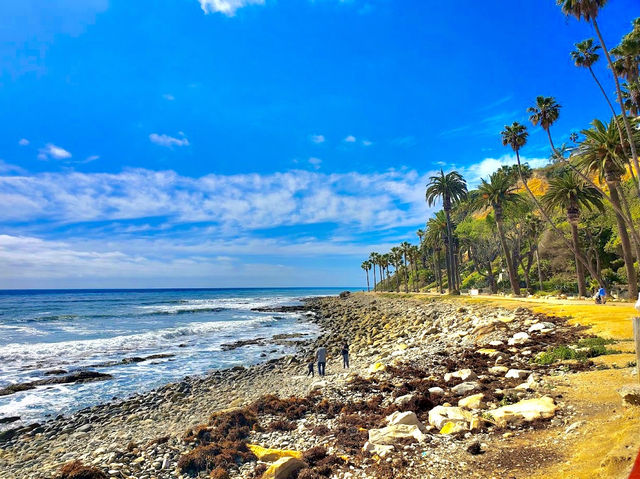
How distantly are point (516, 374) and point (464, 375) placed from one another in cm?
154

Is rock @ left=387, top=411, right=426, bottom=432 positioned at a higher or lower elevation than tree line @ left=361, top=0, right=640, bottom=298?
lower

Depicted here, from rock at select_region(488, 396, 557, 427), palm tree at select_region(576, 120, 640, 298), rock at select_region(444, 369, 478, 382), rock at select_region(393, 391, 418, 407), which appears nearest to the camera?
rock at select_region(488, 396, 557, 427)

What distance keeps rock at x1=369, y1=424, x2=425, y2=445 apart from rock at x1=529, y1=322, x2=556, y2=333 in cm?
1151

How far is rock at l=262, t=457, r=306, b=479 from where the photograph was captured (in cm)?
738

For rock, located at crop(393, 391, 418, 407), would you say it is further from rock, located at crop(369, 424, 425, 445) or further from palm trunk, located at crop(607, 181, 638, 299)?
palm trunk, located at crop(607, 181, 638, 299)

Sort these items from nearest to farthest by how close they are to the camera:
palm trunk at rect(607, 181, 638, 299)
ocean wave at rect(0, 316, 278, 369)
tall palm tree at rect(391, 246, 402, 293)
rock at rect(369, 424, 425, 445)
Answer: rock at rect(369, 424, 425, 445)
palm trunk at rect(607, 181, 638, 299)
ocean wave at rect(0, 316, 278, 369)
tall palm tree at rect(391, 246, 402, 293)

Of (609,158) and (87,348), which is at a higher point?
(609,158)

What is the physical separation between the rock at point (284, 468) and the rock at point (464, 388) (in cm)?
528

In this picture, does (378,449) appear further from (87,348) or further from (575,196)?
(87,348)

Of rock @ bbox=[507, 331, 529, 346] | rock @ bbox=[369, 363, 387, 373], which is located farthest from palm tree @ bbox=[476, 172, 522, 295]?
rock @ bbox=[369, 363, 387, 373]

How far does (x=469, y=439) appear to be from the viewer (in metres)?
7.37

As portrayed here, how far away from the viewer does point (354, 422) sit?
9930 millimetres

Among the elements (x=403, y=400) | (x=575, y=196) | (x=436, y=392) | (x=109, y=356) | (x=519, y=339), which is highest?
(x=575, y=196)

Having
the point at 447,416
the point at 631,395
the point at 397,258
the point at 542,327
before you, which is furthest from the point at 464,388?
the point at 397,258
